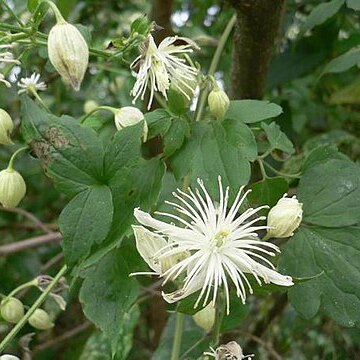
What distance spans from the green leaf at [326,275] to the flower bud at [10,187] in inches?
11.8

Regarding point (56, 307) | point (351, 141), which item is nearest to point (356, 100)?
point (351, 141)

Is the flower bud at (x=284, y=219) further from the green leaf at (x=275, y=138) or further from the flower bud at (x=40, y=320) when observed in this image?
the flower bud at (x=40, y=320)

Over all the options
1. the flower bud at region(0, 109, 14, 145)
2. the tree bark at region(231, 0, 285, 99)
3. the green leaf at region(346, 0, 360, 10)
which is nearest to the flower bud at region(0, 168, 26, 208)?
the flower bud at region(0, 109, 14, 145)

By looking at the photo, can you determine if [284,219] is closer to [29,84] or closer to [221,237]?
[221,237]

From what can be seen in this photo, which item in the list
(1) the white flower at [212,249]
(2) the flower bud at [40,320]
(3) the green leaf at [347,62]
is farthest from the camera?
(3) the green leaf at [347,62]

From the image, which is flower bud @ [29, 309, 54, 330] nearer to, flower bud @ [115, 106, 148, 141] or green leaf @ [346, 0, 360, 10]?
flower bud @ [115, 106, 148, 141]

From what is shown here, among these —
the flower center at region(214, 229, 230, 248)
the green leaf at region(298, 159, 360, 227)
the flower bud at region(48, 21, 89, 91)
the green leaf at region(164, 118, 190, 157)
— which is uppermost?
the flower bud at region(48, 21, 89, 91)

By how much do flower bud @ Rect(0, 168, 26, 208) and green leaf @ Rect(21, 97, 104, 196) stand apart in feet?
0.19

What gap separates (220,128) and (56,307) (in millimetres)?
624

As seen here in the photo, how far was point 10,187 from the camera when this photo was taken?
2.78ft

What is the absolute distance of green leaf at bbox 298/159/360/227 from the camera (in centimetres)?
85

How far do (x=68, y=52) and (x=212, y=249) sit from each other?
241 mm

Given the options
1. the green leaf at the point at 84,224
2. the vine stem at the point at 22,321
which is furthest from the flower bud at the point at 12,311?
the green leaf at the point at 84,224

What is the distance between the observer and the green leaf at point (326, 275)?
2.67 ft
